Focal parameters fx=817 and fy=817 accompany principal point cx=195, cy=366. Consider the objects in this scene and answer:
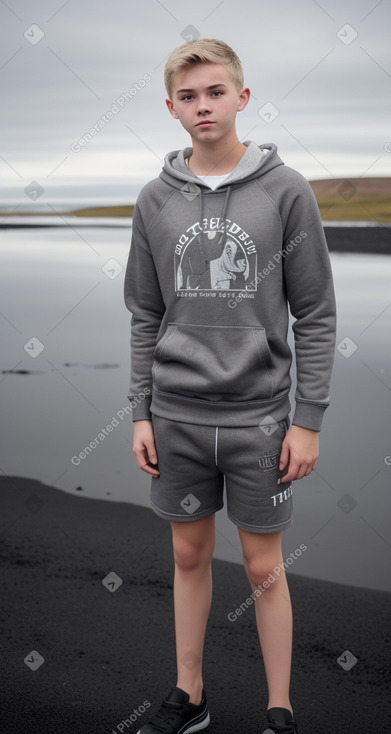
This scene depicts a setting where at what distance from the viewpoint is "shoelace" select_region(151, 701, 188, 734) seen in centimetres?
217

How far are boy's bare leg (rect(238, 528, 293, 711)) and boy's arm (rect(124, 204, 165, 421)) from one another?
44 cm

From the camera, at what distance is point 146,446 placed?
2.17 m

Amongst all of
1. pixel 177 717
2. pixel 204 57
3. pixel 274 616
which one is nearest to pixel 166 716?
pixel 177 717

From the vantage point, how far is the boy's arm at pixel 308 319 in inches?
76.9

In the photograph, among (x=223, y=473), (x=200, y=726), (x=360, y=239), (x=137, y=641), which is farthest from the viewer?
(x=360, y=239)

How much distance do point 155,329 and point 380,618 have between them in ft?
4.56

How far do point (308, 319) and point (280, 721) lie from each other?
3.38 feet

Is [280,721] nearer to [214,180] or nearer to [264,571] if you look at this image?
[264,571]

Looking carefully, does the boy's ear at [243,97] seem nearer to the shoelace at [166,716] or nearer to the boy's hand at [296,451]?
the boy's hand at [296,451]

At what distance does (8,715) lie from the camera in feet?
7.53

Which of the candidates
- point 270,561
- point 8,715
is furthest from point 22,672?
point 270,561

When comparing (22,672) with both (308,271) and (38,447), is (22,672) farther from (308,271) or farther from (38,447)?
(38,447)

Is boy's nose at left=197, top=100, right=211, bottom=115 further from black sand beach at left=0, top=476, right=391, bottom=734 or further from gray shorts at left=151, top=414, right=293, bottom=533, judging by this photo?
black sand beach at left=0, top=476, right=391, bottom=734

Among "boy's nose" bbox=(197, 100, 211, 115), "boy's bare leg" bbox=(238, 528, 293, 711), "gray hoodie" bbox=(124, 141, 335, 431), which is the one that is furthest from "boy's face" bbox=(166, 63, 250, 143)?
"boy's bare leg" bbox=(238, 528, 293, 711)
